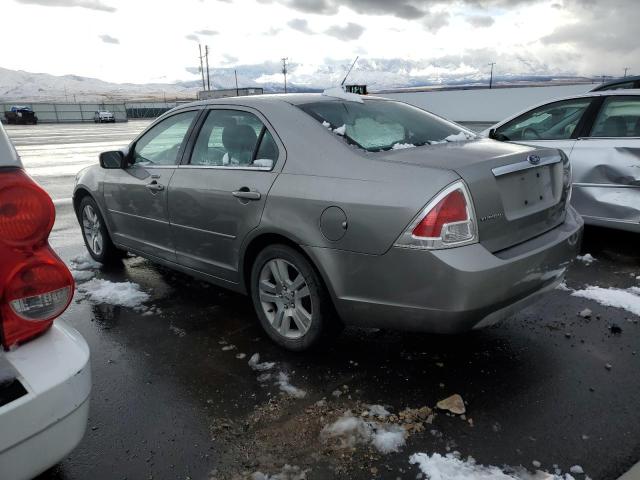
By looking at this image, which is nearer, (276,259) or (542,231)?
(542,231)

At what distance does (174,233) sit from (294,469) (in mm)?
2264

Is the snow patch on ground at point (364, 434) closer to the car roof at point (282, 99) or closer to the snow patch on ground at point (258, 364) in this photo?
the snow patch on ground at point (258, 364)

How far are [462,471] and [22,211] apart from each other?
2038 mm

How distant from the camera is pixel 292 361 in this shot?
3.25 meters

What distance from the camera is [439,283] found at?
8.30 ft

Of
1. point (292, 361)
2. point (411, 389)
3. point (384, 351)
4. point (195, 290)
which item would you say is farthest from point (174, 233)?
point (411, 389)

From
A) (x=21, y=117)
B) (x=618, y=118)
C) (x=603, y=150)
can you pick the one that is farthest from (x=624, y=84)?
(x=21, y=117)

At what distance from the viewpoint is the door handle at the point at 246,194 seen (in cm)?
324

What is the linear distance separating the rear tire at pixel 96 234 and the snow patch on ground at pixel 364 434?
343 cm

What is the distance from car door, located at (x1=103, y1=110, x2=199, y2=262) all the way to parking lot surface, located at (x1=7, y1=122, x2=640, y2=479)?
579 mm

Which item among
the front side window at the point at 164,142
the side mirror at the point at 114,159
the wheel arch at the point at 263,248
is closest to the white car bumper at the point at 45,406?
the wheel arch at the point at 263,248

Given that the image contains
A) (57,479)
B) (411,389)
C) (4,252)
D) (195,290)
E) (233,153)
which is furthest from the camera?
(195,290)

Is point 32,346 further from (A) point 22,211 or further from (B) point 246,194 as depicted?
(B) point 246,194

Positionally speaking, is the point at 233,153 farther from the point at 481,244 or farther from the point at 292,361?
the point at 481,244
